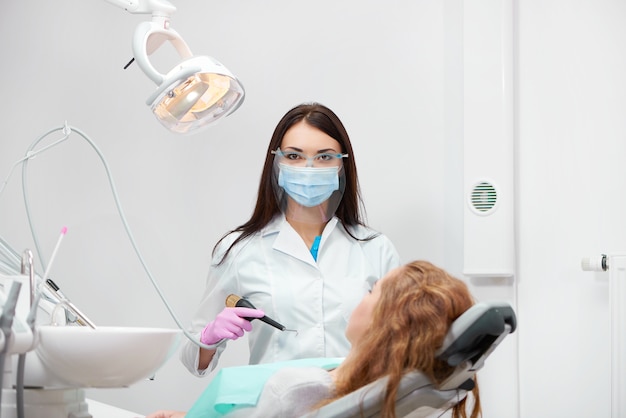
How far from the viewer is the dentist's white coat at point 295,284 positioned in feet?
6.20

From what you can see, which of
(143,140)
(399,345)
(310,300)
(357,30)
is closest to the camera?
(399,345)

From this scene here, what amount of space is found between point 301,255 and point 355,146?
508 millimetres

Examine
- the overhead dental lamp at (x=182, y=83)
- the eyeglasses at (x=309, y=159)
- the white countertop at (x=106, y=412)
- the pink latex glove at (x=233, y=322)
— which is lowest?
the white countertop at (x=106, y=412)

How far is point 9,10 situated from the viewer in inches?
113

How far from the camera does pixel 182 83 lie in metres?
1.63

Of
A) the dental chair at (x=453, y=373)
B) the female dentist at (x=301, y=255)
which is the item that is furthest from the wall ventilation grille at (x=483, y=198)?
the dental chair at (x=453, y=373)

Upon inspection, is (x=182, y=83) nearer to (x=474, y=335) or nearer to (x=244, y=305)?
(x=244, y=305)

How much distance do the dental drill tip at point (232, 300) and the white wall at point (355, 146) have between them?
0.57 m

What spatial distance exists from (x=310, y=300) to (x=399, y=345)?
0.78m

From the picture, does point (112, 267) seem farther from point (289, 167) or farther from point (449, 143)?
point (449, 143)

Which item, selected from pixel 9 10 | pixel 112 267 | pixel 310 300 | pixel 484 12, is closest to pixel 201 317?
pixel 310 300

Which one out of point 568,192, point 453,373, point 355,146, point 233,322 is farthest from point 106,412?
point 568,192

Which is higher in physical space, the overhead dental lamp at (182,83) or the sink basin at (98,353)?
the overhead dental lamp at (182,83)

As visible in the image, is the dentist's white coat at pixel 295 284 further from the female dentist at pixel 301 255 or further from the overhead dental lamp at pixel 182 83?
the overhead dental lamp at pixel 182 83
